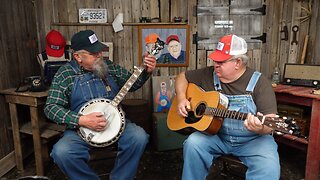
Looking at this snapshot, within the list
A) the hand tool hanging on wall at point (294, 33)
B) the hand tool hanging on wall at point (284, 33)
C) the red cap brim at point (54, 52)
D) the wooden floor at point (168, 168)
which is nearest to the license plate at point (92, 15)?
the red cap brim at point (54, 52)

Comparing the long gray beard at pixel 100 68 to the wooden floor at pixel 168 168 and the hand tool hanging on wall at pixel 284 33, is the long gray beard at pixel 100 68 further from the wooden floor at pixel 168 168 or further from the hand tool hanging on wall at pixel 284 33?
the hand tool hanging on wall at pixel 284 33

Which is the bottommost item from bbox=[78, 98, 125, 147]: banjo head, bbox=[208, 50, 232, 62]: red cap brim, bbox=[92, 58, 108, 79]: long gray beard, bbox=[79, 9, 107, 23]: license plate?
bbox=[78, 98, 125, 147]: banjo head

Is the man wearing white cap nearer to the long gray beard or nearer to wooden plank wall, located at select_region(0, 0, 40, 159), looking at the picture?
the long gray beard

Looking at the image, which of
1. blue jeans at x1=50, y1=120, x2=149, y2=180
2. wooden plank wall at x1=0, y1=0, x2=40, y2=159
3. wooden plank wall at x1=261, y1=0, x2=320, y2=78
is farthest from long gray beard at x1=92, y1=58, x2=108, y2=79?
wooden plank wall at x1=261, y1=0, x2=320, y2=78

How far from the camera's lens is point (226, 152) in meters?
2.22

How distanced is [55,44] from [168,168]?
1.97 meters

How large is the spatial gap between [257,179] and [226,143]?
39cm

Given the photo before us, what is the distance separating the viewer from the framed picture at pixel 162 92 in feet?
12.1

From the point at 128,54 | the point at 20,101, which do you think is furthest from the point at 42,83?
the point at 128,54

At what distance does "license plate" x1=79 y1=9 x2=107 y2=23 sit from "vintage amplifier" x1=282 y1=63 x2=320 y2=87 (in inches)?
92.4

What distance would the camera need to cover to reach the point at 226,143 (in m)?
2.23

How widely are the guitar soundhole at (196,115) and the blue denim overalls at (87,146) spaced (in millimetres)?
411

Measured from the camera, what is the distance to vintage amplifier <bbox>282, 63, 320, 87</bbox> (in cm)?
303

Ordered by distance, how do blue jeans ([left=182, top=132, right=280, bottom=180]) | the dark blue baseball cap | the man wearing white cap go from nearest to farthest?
blue jeans ([left=182, top=132, right=280, bottom=180]), the man wearing white cap, the dark blue baseball cap
